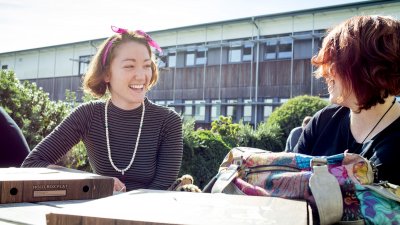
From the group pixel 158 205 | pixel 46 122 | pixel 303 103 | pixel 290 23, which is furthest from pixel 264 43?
pixel 158 205

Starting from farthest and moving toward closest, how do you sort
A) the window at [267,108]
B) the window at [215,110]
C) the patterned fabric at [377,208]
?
the window at [215,110] → the window at [267,108] → the patterned fabric at [377,208]

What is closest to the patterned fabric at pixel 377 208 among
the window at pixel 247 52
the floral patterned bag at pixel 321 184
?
the floral patterned bag at pixel 321 184

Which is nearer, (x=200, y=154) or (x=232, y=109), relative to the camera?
(x=200, y=154)

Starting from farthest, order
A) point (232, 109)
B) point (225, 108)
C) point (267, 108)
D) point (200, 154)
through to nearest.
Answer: point (225, 108), point (232, 109), point (267, 108), point (200, 154)

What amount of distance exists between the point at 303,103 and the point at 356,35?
13.4 metres

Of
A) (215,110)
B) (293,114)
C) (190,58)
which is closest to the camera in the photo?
(293,114)

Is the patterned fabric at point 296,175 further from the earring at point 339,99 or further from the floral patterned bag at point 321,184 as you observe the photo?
the earring at point 339,99

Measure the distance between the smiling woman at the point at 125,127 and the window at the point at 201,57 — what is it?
20.1 meters

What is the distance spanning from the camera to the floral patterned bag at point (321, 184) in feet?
4.90

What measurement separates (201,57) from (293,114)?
9.20 metres

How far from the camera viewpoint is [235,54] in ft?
73.7

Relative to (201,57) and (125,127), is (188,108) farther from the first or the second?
(125,127)

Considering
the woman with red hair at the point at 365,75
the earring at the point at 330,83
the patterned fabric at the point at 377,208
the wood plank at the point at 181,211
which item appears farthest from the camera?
the earring at the point at 330,83

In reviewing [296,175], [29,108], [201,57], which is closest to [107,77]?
[296,175]
